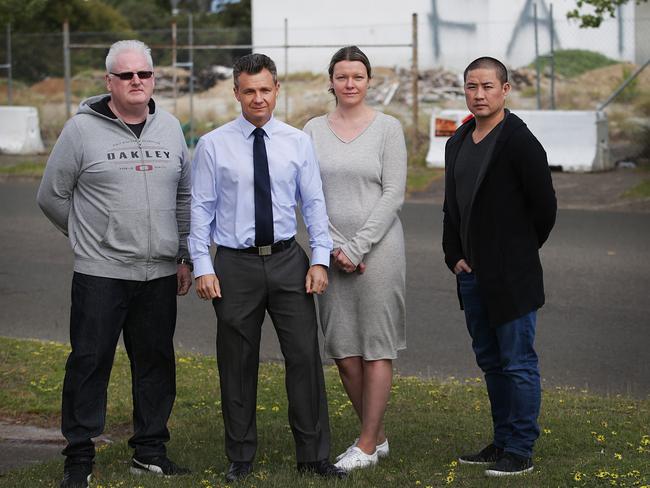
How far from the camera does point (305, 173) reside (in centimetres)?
519

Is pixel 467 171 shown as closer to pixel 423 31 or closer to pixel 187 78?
pixel 423 31

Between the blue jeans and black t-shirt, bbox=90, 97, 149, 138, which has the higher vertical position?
black t-shirt, bbox=90, 97, 149, 138

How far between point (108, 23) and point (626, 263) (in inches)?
1289

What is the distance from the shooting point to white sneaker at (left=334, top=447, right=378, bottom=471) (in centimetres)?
534

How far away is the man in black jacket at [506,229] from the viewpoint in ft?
16.9

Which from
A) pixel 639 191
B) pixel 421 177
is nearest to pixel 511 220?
pixel 639 191

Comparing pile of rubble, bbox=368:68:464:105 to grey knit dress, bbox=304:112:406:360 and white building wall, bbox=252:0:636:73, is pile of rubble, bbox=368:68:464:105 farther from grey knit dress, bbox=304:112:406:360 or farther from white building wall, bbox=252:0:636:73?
grey knit dress, bbox=304:112:406:360

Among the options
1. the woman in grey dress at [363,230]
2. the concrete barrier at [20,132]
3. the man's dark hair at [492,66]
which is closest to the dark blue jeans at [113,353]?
A: the woman in grey dress at [363,230]

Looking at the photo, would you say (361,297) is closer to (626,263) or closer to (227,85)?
(626,263)

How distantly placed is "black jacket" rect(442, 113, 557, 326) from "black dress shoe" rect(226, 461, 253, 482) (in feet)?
4.24

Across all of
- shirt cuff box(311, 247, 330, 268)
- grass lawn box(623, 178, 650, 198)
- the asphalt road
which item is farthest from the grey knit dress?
grass lawn box(623, 178, 650, 198)

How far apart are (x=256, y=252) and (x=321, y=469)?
103 cm

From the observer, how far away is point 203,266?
511 centimetres

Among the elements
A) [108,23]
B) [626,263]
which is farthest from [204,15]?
[626,263]
